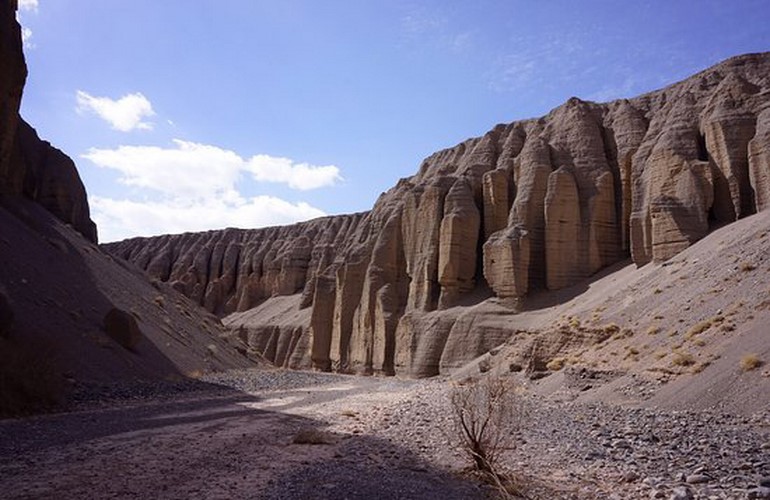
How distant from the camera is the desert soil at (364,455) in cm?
1025

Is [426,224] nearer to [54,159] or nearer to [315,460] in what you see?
[54,159]

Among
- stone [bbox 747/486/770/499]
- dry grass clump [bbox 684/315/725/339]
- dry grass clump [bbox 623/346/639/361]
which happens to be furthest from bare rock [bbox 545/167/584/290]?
stone [bbox 747/486/770/499]

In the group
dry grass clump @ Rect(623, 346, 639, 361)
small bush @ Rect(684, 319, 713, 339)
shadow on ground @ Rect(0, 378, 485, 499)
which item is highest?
small bush @ Rect(684, 319, 713, 339)

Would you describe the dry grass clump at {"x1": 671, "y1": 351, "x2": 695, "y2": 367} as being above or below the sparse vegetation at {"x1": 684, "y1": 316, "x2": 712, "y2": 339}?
below

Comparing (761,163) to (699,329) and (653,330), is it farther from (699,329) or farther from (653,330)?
(699,329)

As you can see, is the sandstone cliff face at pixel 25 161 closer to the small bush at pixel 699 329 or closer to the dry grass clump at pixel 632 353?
the dry grass clump at pixel 632 353

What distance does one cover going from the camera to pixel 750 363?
56.9 ft

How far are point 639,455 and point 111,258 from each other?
43.5 meters

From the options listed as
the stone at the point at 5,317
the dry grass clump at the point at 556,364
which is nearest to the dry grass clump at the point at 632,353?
the dry grass clump at the point at 556,364

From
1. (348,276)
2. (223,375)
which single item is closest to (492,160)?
(348,276)

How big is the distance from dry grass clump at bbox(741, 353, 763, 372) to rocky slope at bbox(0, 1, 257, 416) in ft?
68.7

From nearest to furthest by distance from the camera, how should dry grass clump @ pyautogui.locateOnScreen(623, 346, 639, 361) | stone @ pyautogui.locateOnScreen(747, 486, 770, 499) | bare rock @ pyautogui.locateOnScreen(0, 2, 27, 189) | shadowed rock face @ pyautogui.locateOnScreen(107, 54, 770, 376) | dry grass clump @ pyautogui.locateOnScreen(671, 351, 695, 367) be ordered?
stone @ pyautogui.locateOnScreen(747, 486, 770, 499) → dry grass clump @ pyautogui.locateOnScreen(671, 351, 695, 367) → dry grass clump @ pyautogui.locateOnScreen(623, 346, 639, 361) → bare rock @ pyautogui.locateOnScreen(0, 2, 27, 189) → shadowed rock face @ pyautogui.locateOnScreen(107, 54, 770, 376)

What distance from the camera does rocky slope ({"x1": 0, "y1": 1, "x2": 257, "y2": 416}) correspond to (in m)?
21.6

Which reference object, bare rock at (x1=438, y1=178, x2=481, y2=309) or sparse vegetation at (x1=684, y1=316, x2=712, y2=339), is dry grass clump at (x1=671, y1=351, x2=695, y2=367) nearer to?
sparse vegetation at (x1=684, y1=316, x2=712, y2=339)
